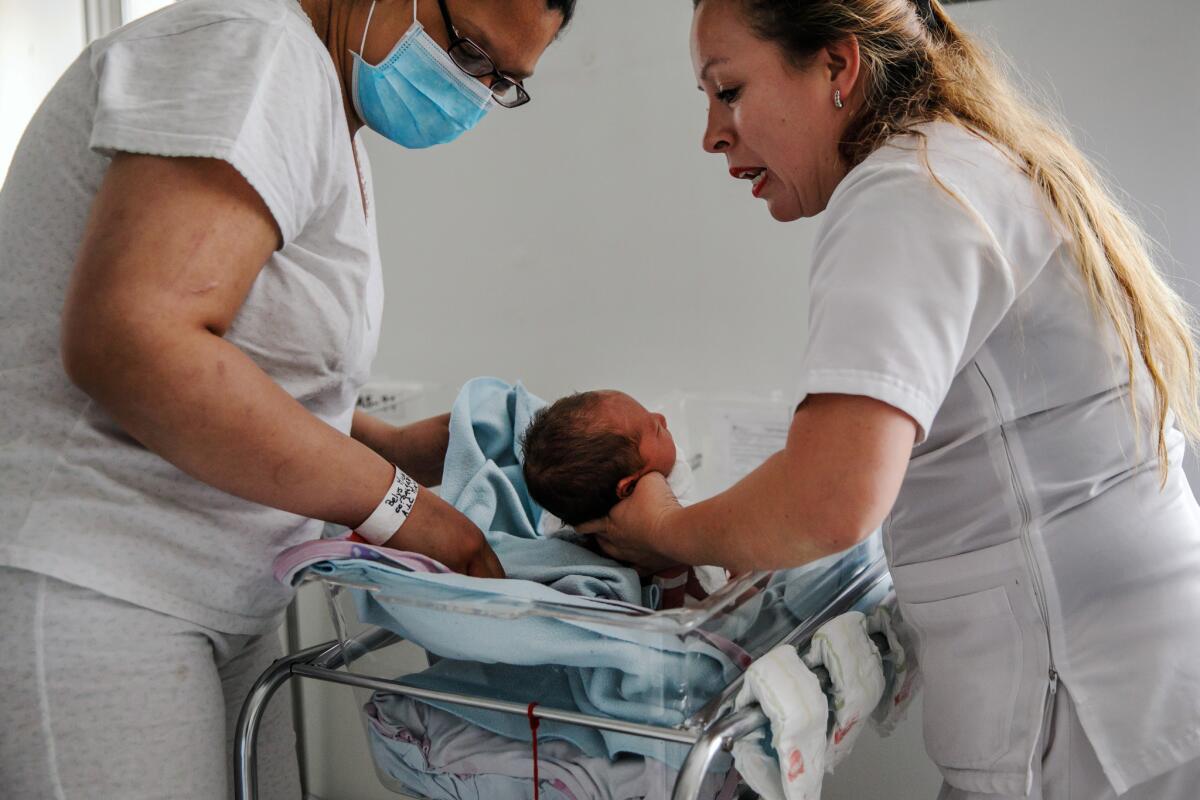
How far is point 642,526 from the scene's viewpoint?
1.12 metres

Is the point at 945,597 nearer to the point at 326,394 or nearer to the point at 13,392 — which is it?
the point at 326,394

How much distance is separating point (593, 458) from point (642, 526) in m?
0.20

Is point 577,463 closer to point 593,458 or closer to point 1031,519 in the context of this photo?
point 593,458

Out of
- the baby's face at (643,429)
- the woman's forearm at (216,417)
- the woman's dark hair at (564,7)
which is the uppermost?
the woman's dark hair at (564,7)

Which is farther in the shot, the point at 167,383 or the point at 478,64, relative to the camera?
the point at 478,64

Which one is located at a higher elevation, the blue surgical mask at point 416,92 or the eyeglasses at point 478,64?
the eyeglasses at point 478,64

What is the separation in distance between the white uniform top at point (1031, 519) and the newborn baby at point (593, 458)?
335 millimetres

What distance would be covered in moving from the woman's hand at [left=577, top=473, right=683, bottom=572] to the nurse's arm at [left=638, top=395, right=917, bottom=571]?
0.69 ft

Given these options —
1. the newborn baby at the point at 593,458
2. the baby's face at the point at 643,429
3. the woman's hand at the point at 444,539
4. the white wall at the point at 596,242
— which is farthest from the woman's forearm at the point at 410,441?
the white wall at the point at 596,242

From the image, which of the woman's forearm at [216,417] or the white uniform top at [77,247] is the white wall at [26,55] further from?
the woman's forearm at [216,417]

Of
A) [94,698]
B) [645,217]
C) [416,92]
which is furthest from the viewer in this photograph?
[645,217]

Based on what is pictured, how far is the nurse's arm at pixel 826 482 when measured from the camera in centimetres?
78

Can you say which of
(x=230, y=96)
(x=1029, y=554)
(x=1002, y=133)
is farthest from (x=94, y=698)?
(x=1002, y=133)

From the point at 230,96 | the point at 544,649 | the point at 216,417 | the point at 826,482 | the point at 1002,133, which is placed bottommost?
the point at 544,649
